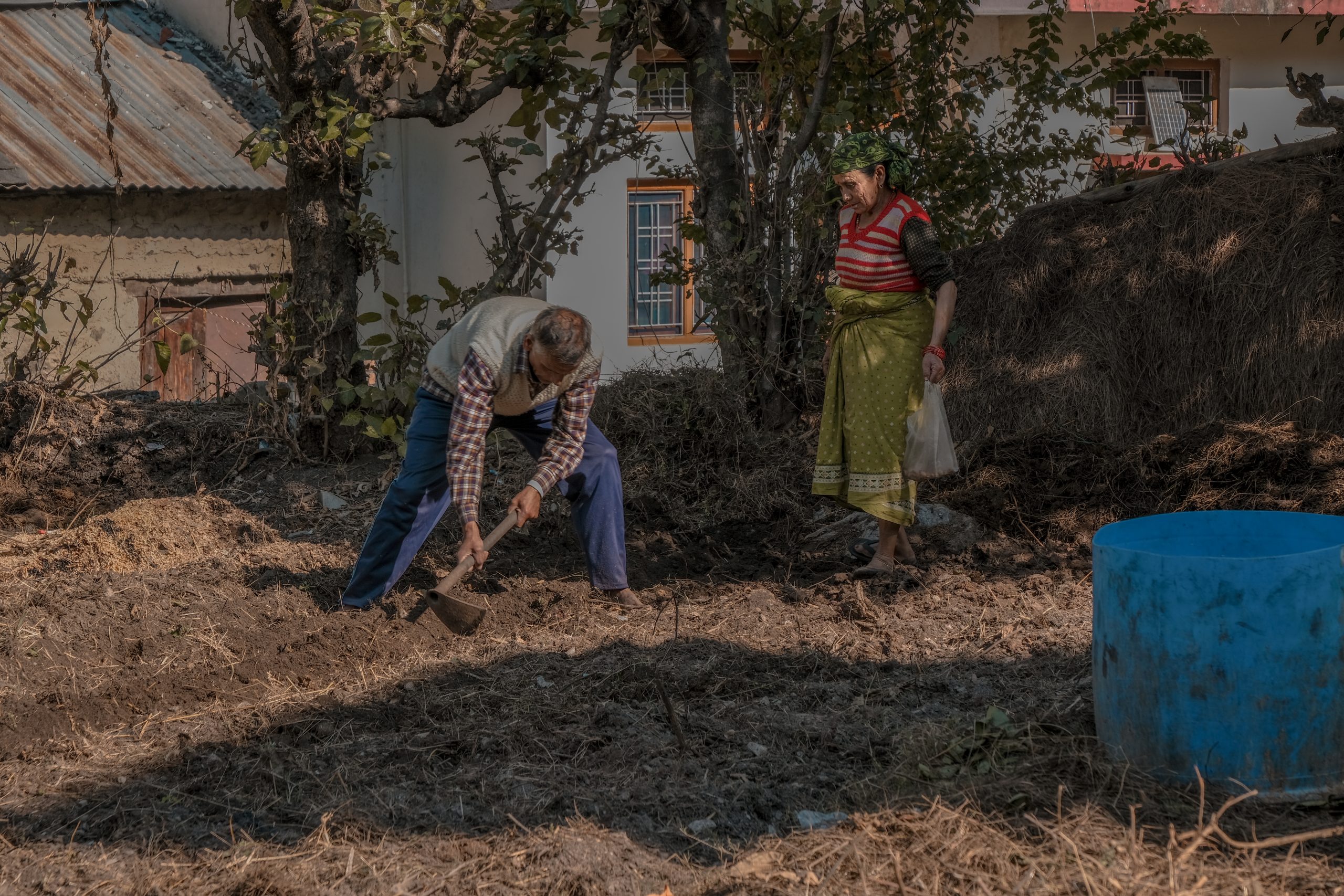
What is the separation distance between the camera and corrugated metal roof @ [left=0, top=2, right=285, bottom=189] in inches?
419

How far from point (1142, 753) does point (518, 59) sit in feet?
15.7

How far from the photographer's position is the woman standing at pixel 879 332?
4.96m

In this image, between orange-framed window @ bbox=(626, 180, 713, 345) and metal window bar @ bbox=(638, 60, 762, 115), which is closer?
metal window bar @ bbox=(638, 60, 762, 115)

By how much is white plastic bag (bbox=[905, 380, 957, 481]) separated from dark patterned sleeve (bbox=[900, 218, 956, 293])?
0.40 metres

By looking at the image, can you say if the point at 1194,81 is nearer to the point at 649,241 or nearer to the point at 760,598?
the point at 649,241

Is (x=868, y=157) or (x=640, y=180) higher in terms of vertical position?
(x=640, y=180)

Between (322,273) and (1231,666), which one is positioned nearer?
(1231,666)

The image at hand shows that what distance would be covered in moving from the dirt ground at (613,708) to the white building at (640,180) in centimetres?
427

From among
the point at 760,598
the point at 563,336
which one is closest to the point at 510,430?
the point at 563,336

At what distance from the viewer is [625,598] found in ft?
17.1

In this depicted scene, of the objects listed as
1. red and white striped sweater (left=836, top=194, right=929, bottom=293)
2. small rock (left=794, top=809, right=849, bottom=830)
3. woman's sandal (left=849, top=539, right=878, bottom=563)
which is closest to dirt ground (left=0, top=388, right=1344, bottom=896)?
small rock (left=794, top=809, right=849, bottom=830)

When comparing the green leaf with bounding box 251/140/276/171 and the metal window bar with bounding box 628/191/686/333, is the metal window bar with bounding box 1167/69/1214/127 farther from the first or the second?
the green leaf with bounding box 251/140/276/171

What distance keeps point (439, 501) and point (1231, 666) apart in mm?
2942

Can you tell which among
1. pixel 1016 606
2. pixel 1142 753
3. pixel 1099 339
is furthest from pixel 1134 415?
pixel 1142 753
